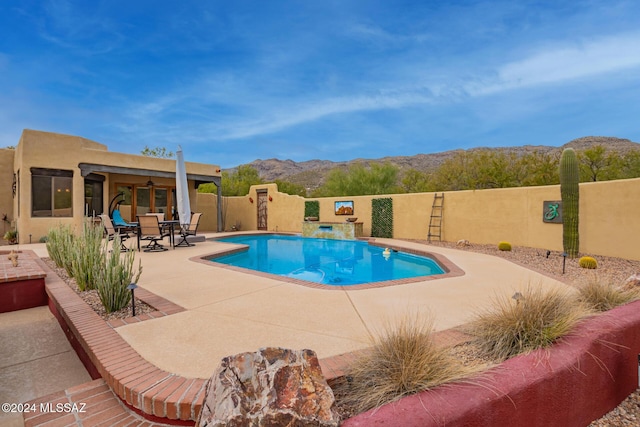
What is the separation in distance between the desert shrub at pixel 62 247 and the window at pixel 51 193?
22.7ft

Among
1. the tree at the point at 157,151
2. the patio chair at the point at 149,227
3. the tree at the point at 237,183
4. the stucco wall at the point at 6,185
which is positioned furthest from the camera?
the tree at the point at 237,183

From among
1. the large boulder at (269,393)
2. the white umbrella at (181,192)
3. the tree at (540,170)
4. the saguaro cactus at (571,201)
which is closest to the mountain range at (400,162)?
the tree at (540,170)

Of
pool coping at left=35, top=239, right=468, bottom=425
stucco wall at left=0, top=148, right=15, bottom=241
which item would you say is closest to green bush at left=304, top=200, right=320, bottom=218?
stucco wall at left=0, top=148, right=15, bottom=241

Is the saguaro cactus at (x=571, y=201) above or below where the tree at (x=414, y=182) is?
below

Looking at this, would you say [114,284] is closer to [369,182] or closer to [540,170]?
[540,170]

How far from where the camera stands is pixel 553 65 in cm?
1452

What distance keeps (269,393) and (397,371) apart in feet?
2.66

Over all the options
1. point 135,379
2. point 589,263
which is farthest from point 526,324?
point 589,263

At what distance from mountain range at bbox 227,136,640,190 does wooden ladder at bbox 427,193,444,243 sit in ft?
57.2

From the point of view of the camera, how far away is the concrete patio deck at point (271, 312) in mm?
2727

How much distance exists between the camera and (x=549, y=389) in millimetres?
2029

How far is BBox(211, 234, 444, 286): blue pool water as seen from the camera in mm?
7715

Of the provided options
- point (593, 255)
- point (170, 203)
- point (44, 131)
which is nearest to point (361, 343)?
point (593, 255)

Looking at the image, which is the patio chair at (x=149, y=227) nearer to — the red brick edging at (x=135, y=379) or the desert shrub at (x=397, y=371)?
the red brick edging at (x=135, y=379)
